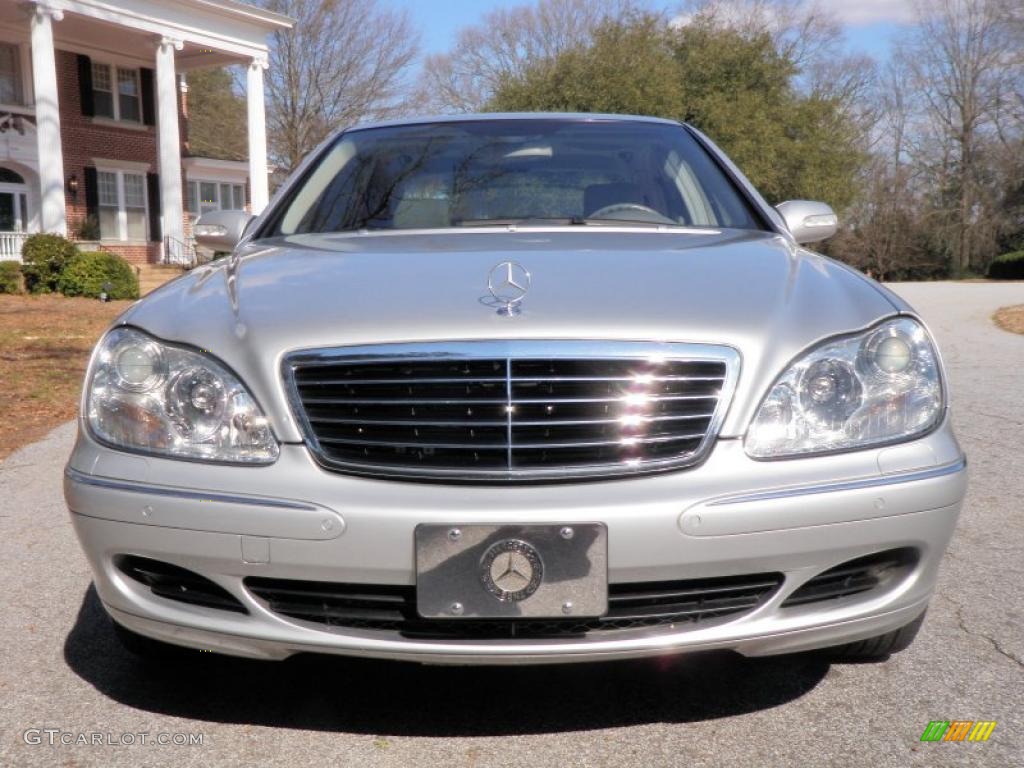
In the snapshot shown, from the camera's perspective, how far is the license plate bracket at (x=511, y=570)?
6.61ft

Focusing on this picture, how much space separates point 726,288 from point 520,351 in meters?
0.57

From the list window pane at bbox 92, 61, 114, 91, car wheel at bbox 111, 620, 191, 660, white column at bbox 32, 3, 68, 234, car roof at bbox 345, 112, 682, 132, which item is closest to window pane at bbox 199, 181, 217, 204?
window pane at bbox 92, 61, 114, 91

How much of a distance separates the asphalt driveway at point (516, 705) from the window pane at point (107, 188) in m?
27.9

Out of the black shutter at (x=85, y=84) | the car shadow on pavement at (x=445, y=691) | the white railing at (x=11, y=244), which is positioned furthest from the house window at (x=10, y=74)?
the car shadow on pavement at (x=445, y=691)

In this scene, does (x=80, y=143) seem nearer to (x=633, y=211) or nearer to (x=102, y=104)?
(x=102, y=104)

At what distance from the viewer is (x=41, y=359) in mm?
9961

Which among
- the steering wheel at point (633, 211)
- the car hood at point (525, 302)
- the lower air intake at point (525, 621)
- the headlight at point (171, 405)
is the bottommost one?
the lower air intake at point (525, 621)

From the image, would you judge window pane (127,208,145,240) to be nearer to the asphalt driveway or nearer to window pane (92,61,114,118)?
window pane (92,61,114,118)

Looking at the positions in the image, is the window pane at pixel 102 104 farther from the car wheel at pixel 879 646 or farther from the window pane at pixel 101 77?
the car wheel at pixel 879 646

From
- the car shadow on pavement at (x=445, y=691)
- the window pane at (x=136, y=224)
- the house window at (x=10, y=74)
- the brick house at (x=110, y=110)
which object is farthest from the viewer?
the window pane at (x=136, y=224)

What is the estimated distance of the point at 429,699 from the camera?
252 cm

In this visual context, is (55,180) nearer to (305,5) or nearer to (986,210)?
(305,5)

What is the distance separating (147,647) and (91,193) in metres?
28.4

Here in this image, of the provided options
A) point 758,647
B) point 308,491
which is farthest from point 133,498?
point 758,647
